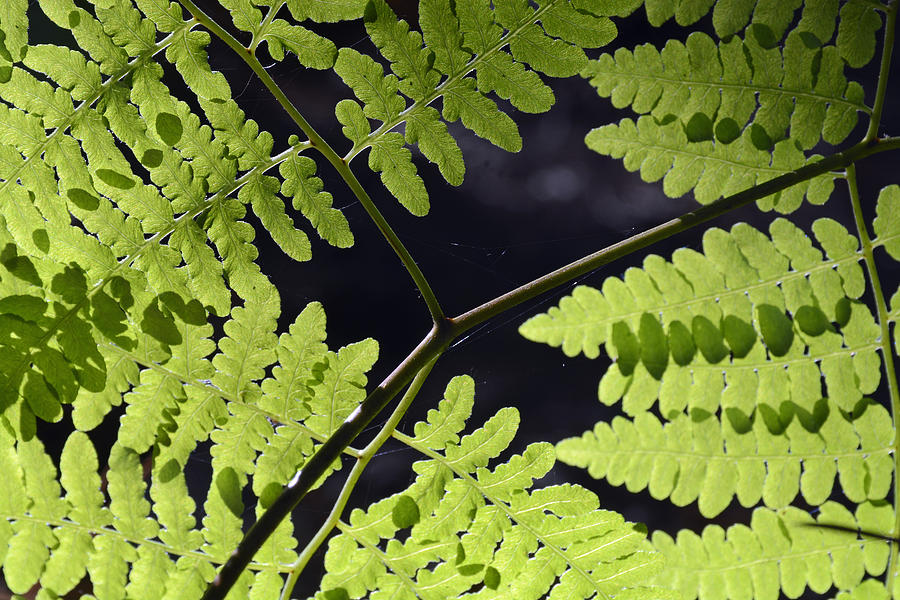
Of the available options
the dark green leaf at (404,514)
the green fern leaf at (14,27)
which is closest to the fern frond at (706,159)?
the dark green leaf at (404,514)

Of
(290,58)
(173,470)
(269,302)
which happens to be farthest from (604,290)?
(290,58)

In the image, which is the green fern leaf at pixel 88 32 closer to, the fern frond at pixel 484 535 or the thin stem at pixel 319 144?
the thin stem at pixel 319 144

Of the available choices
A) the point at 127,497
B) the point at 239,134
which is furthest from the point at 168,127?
the point at 127,497

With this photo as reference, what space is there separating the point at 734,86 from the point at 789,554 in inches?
21.5

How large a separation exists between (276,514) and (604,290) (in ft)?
1.41

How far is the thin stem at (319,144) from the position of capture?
68 cm

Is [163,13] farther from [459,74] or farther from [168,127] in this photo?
[459,74]

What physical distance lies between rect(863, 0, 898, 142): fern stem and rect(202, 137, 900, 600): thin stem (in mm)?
20

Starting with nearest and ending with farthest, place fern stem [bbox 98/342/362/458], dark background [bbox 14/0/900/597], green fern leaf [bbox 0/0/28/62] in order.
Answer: green fern leaf [bbox 0/0/28/62] → fern stem [bbox 98/342/362/458] → dark background [bbox 14/0/900/597]

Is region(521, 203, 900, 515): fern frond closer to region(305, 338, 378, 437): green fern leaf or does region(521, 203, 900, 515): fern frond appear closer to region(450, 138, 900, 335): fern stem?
region(450, 138, 900, 335): fern stem

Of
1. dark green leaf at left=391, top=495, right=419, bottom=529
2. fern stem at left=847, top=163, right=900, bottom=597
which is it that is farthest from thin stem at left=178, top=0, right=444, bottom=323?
fern stem at left=847, top=163, right=900, bottom=597

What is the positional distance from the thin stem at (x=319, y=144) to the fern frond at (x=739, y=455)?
25 cm

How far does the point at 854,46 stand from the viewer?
0.70m

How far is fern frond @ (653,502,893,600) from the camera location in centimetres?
75
